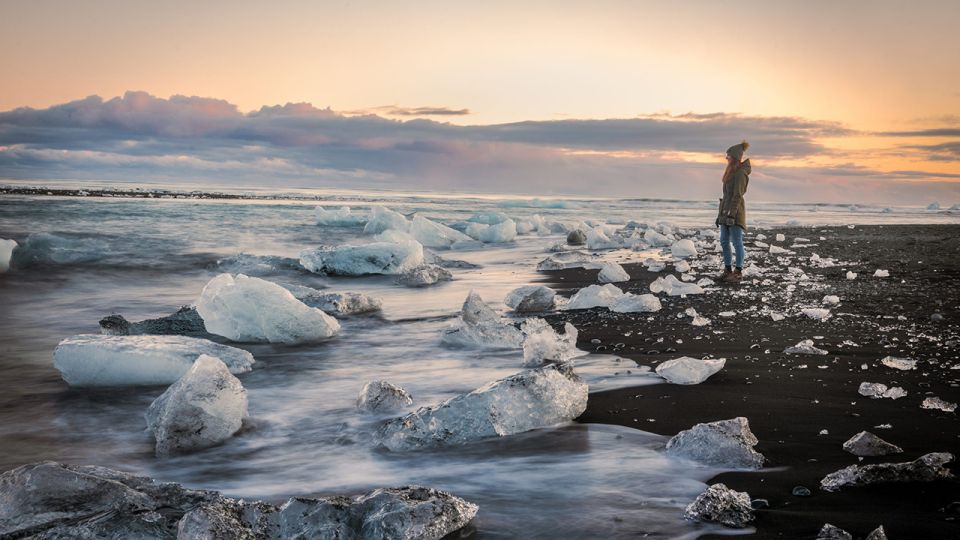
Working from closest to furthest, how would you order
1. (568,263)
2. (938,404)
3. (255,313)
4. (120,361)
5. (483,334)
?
(938,404)
(120,361)
(483,334)
(255,313)
(568,263)

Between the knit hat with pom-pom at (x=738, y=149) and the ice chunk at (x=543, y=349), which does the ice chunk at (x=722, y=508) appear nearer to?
the ice chunk at (x=543, y=349)

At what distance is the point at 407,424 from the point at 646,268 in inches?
304

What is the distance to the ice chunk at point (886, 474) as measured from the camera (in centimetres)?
237

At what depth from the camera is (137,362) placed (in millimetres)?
4383

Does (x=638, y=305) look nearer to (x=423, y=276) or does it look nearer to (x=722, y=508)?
(x=423, y=276)

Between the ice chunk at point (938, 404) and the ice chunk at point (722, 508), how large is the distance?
153 centimetres

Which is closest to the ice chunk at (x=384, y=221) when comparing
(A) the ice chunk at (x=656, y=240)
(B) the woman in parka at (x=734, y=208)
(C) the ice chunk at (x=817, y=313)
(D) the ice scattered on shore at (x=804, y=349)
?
(A) the ice chunk at (x=656, y=240)

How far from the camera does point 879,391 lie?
3.49 m

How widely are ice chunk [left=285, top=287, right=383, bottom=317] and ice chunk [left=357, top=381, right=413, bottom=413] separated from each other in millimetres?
3148

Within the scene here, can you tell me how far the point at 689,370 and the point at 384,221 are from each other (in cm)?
1576

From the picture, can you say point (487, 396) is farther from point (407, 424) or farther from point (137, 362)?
point (137, 362)

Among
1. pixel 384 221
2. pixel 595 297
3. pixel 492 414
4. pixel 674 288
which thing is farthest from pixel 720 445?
pixel 384 221

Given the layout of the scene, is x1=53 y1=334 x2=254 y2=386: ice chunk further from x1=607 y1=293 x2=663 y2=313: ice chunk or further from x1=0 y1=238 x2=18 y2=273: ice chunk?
x1=0 y1=238 x2=18 y2=273: ice chunk

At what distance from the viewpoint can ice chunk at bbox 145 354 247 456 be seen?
3332mm
